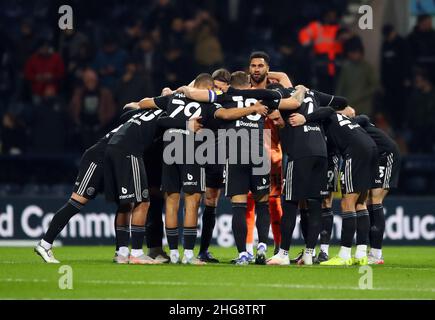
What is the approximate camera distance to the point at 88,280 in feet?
41.0

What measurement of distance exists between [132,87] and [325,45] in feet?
11.5

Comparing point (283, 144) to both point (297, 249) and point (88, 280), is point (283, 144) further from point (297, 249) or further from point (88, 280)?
point (297, 249)

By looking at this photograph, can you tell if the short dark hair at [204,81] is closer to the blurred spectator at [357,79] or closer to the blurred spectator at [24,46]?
the blurred spectator at [357,79]

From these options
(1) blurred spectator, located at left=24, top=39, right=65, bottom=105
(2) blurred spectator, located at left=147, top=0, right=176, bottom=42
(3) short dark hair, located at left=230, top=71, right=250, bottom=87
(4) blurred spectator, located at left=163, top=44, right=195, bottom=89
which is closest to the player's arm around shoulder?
(3) short dark hair, located at left=230, top=71, right=250, bottom=87

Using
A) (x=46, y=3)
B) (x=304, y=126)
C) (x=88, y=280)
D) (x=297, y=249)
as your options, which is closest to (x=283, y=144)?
(x=304, y=126)

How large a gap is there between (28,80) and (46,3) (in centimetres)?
317

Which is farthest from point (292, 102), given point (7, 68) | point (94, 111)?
point (7, 68)

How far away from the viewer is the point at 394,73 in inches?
870

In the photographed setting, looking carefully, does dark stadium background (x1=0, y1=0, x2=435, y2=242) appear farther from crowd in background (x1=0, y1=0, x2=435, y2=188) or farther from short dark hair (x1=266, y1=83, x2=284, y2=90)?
short dark hair (x1=266, y1=83, x2=284, y2=90)

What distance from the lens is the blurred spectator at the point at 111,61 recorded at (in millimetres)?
22641

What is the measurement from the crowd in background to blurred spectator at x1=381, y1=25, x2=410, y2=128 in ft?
0.06

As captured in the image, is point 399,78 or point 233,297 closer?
point 233,297

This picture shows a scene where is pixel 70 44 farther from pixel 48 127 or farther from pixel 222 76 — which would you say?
pixel 222 76

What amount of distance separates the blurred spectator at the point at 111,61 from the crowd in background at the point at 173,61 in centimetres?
2
